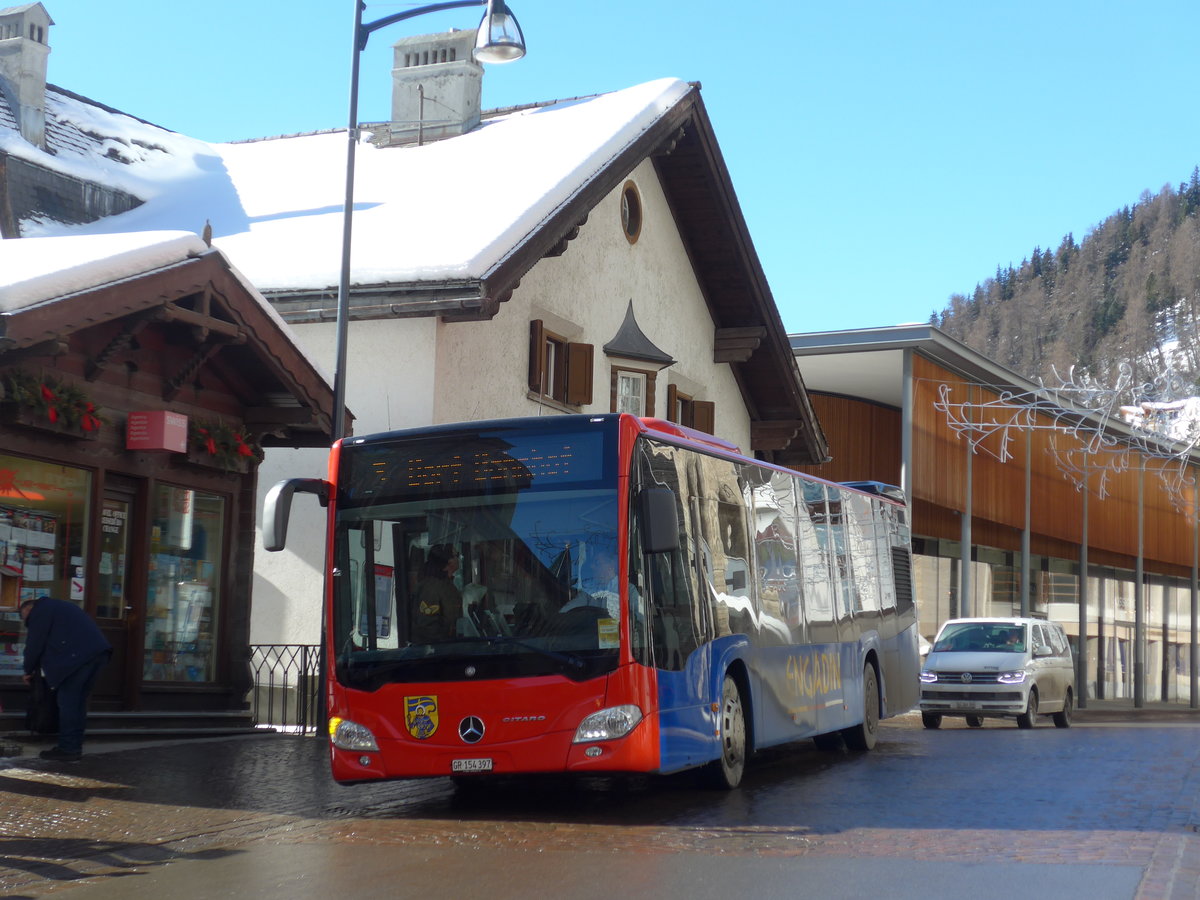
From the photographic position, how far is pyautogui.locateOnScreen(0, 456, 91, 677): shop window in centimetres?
1459

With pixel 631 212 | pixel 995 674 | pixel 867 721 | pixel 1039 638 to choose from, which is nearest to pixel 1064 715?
pixel 1039 638

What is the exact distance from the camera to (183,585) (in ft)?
56.3

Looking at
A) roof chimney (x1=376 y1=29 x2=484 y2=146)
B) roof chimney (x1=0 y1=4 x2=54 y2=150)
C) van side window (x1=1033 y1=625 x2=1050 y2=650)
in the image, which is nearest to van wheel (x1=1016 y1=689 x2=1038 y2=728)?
van side window (x1=1033 y1=625 x2=1050 y2=650)

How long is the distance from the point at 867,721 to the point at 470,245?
25.4 ft

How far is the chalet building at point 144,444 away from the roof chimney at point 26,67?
1013cm

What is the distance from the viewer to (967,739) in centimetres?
2000

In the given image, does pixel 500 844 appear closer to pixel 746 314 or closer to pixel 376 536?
pixel 376 536

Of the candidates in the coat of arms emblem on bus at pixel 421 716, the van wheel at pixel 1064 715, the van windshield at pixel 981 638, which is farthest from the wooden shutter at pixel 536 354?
the coat of arms emblem on bus at pixel 421 716

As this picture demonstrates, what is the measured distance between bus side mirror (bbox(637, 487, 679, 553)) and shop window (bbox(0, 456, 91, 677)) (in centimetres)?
679

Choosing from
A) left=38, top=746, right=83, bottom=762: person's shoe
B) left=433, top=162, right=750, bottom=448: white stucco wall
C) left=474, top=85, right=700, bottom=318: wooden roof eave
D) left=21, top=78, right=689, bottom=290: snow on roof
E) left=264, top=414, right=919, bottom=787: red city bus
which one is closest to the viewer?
left=264, top=414, right=919, bottom=787: red city bus

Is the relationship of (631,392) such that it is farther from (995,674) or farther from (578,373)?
(995,674)

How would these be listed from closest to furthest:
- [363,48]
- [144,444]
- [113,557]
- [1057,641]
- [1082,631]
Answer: [144,444]
[113,557]
[363,48]
[1057,641]
[1082,631]

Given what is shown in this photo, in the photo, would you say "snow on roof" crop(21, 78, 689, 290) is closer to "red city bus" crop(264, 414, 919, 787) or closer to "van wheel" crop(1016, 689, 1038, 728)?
"red city bus" crop(264, 414, 919, 787)

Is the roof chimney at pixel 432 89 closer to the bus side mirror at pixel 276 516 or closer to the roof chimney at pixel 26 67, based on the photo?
the roof chimney at pixel 26 67
